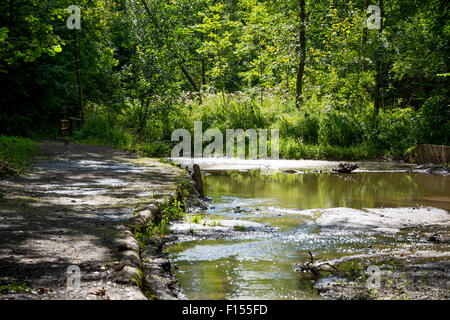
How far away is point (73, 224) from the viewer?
6.03 m

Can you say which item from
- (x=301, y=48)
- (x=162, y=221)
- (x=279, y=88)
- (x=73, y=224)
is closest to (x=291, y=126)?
(x=301, y=48)

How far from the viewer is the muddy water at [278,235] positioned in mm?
4805

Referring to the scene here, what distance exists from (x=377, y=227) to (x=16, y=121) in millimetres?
17380

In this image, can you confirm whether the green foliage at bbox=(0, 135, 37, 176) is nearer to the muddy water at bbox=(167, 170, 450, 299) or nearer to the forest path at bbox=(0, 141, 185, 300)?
the forest path at bbox=(0, 141, 185, 300)

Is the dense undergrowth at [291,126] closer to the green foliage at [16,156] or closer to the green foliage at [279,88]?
the green foliage at [279,88]

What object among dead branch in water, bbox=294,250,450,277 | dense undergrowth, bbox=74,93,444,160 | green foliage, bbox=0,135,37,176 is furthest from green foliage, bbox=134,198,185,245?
dense undergrowth, bbox=74,93,444,160

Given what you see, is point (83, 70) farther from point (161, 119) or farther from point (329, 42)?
point (329, 42)

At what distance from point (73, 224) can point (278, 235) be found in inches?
110

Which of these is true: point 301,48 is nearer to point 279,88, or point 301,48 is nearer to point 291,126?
point 279,88

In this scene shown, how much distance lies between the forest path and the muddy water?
84 centimetres

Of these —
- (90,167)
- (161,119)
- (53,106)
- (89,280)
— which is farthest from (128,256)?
(53,106)

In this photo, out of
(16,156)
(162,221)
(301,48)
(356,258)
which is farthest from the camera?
(301,48)

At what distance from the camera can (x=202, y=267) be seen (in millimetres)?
5336

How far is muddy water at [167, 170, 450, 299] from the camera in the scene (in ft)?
15.8
